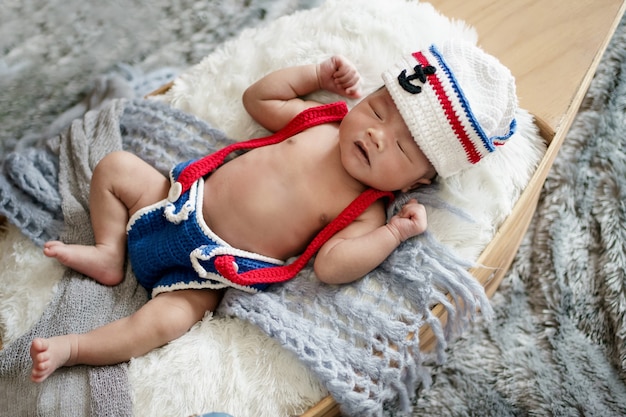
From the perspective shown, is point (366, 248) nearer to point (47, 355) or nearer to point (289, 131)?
point (289, 131)

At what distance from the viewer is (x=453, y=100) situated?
3.27 ft

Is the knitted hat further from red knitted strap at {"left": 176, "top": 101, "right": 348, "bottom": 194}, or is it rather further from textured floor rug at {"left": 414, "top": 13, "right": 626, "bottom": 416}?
textured floor rug at {"left": 414, "top": 13, "right": 626, "bottom": 416}

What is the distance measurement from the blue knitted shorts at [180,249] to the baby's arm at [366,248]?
5.6 inches

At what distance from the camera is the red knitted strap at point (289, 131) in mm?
1171

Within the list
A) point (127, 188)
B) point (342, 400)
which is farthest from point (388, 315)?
point (127, 188)

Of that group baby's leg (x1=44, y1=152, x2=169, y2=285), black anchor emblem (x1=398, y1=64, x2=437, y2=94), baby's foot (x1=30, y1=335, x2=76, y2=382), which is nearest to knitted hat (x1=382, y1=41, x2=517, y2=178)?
black anchor emblem (x1=398, y1=64, x2=437, y2=94)

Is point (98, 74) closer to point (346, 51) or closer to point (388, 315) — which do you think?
point (346, 51)

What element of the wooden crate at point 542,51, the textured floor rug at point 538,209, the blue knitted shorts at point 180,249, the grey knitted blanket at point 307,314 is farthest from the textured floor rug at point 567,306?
the blue knitted shorts at point 180,249

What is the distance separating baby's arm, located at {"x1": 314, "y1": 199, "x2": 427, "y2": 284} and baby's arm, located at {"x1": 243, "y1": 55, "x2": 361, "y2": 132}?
0.31 meters

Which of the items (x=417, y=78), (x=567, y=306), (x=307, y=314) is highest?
(x=417, y=78)

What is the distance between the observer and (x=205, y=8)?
1760mm

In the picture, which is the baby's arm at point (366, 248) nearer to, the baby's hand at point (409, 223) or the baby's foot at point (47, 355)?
the baby's hand at point (409, 223)

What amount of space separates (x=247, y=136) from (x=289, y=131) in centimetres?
13

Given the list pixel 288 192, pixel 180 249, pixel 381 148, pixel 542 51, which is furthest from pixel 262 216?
pixel 542 51
